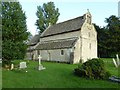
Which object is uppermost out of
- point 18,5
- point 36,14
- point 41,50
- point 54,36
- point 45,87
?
point 36,14

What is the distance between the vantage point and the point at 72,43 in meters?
37.4

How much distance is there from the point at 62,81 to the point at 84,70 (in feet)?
9.04

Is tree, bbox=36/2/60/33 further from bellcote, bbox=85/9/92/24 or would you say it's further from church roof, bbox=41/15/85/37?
bellcote, bbox=85/9/92/24

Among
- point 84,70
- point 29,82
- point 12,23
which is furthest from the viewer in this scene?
point 12,23

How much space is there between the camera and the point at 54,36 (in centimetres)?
4528

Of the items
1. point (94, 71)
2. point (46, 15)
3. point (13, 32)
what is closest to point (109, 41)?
point (46, 15)

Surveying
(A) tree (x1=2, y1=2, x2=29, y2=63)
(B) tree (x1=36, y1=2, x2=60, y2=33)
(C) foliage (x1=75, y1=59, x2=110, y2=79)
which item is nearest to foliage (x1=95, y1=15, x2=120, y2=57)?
(B) tree (x1=36, y1=2, x2=60, y2=33)

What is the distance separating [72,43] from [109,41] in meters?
26.2

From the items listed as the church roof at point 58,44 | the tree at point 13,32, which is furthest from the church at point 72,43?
the tree at point 13,32

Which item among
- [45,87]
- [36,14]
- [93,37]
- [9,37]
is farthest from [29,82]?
[36,14]

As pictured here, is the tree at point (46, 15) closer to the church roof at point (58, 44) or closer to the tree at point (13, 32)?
the church roof at point (58, 44)

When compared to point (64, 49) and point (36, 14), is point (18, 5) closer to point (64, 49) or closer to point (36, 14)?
point (64, 49)

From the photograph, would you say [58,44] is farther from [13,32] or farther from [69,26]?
[13,32]

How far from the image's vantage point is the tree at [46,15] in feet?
206
